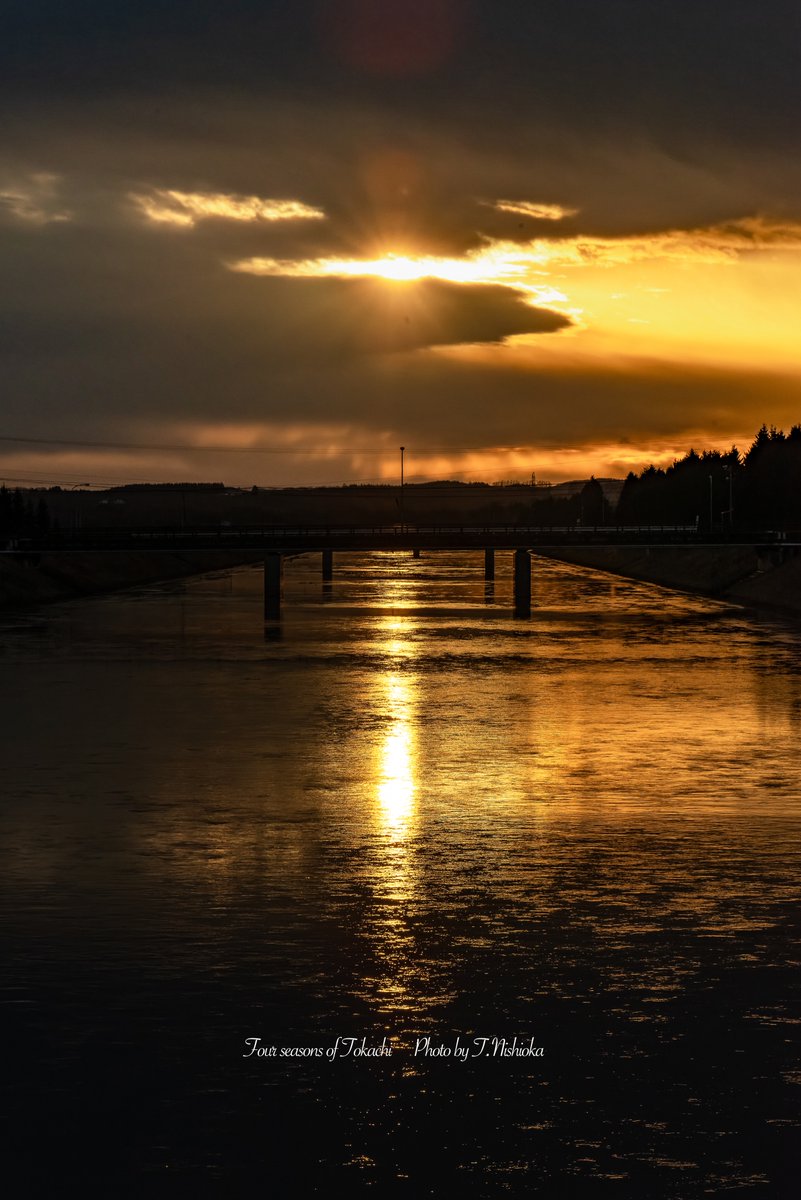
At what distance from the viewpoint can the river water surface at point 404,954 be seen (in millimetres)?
15797

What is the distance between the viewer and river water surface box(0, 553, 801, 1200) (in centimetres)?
1580

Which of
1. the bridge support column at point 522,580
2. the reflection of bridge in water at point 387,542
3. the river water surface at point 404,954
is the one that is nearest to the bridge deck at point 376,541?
the reflection of bridge in water at point 387,542

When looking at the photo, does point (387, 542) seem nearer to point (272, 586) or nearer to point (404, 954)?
point (272, 586)

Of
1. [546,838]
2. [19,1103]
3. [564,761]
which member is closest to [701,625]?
[564,761]

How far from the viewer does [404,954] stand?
76.8 feet

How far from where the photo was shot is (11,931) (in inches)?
975

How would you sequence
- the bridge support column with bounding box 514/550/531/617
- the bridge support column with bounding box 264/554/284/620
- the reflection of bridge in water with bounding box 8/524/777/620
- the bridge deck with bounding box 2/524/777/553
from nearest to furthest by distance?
the bridge support column with bounding box 264/554/284/620
the bridge support column with bounding box 514/550/531/617
the reflection of bridge in water with bounding box 8/524/777/620
the bridge deck with bounding box 2/524/777/553

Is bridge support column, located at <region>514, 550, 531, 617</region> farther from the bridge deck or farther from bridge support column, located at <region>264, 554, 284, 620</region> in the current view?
bridge support column, located at <region>264, 554, 284, 620</region>

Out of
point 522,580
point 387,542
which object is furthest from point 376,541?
point 522,580

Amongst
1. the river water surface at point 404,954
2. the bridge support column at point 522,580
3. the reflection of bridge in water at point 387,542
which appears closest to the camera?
the river water surface at point 404,954

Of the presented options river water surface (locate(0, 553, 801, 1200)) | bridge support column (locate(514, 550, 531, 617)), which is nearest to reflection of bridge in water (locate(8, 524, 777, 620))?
bridge support column (locate(514, 550, 531, 617))

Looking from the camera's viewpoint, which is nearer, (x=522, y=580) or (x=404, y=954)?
(x=404, y=954)

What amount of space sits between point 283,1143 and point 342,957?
736 centimetres

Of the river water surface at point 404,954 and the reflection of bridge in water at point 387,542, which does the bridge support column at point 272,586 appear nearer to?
the reflection of bridge in water at point 387,542
